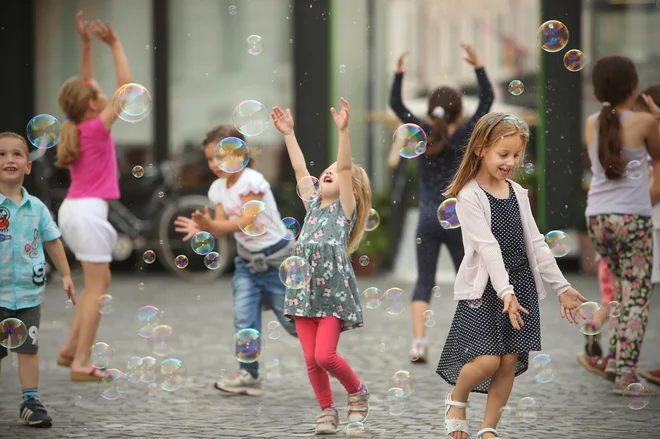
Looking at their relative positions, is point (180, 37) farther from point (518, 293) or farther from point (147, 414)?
point (518, 293)

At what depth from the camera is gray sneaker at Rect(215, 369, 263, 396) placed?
568 cm

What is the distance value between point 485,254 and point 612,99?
1936mm

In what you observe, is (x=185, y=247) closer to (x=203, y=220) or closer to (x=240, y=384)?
(x=240, y=384)

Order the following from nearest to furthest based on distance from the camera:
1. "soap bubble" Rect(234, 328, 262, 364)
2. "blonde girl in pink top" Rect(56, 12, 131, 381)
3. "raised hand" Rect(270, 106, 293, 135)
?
"raised hand" Rect(270, 106, 293, 135) < "soap bubble" Rect(234, 328, 262, 364) < "blonde girl in pink top" Rect(56, 12, 131, 381)

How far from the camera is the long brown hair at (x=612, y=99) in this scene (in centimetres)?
561

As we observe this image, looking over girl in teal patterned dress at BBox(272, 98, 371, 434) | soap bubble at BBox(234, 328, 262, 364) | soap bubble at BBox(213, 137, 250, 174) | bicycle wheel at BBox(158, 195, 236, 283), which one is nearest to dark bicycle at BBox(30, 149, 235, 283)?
bicycle wheel at BBox(158, 195, 236, 283)

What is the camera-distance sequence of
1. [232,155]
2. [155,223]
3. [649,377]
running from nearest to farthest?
[232,155] → [649,377] → [155,223]

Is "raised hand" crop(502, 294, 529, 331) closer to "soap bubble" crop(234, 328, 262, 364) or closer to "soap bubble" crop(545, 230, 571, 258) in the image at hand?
"soap bubble" crop(545, 230, 571, 258)

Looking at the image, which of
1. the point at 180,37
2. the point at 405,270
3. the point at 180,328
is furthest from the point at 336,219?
the point at 180,37

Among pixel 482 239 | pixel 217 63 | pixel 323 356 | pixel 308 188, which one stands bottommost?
pixel 323 356

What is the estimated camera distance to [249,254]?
18.6ft

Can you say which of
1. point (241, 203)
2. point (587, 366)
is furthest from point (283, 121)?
point (587, 366)

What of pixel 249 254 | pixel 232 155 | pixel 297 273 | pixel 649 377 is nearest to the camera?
pixel 297 273

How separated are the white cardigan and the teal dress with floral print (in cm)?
62
